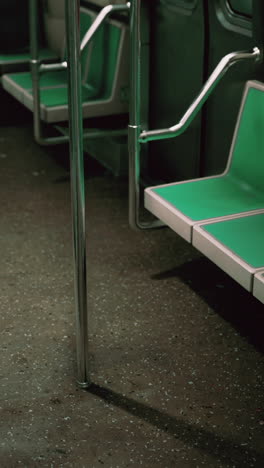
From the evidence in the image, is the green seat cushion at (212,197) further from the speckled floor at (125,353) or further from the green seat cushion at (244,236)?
the speckled floor at (125,353)

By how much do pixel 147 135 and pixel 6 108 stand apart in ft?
9.54

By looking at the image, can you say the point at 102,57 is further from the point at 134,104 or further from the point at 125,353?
the point at 125,353

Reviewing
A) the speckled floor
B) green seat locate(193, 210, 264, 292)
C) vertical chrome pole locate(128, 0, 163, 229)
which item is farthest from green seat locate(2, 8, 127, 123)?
green seat locate(193, 210, 264, 292)

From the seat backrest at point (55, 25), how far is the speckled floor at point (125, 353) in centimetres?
157

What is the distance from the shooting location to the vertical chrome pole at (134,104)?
2.39m

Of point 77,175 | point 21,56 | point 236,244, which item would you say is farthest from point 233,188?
point 21,56

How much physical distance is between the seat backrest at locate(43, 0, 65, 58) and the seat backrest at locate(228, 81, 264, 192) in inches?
83.3

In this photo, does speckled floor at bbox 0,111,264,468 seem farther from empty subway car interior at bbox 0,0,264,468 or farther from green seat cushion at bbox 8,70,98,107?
green seat cushion at bbox 8,70,98,107

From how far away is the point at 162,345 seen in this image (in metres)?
2.65

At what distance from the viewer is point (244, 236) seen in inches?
102

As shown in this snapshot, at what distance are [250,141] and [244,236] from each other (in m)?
0.53

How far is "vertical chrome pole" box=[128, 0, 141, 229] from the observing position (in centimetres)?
239

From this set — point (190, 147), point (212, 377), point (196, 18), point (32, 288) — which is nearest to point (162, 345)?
point (212, 377)

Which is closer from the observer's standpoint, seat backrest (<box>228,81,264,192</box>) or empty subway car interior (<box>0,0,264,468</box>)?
empty subway car interior (<box>0,0,264,468</box>)
